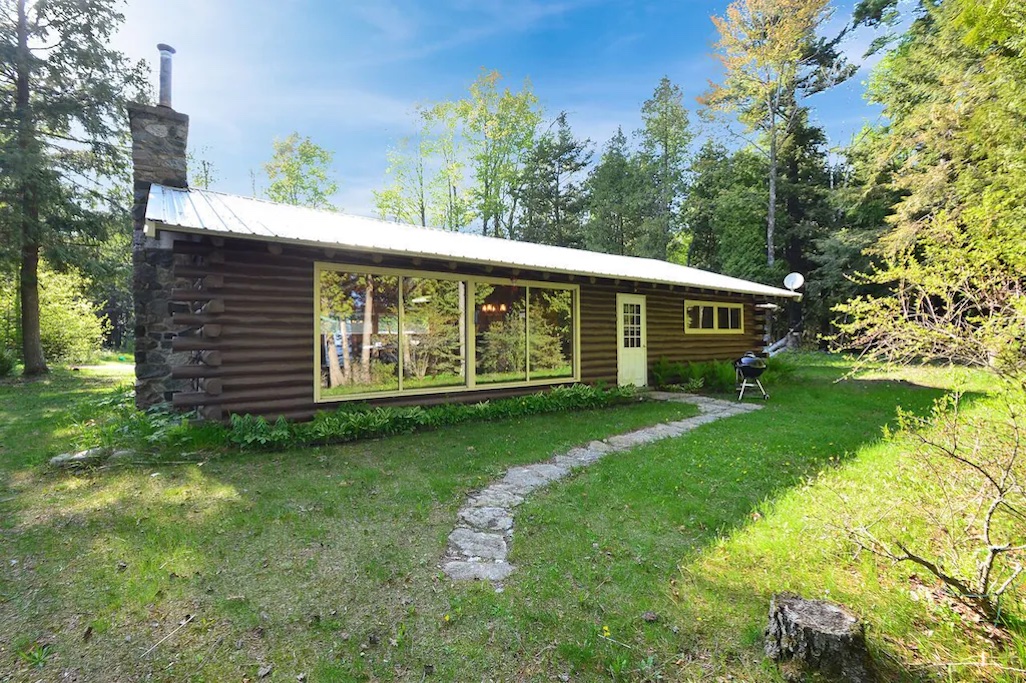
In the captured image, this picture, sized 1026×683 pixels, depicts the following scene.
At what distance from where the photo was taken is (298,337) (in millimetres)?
5988

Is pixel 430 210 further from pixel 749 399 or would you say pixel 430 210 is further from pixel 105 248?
pixel 749 399

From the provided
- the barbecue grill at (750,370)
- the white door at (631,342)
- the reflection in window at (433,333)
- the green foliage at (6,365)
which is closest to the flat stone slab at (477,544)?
the reflection in window at (433,333)

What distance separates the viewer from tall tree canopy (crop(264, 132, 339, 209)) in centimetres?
2272

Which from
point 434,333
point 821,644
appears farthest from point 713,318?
point 821,644

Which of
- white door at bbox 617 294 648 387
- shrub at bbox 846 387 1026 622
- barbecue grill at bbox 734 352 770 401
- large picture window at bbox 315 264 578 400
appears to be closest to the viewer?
shrub at bbox 846 387 1026 622

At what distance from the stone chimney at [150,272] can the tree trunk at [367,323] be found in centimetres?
271

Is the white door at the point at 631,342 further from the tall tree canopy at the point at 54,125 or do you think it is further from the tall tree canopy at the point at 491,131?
the tall tree canopy at the point at 491,131

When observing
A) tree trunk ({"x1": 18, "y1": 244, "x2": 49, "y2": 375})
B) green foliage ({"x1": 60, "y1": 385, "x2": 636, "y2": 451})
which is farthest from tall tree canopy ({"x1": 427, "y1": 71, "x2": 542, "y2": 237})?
green foliage ({"x1": 60, "y1": 385, "x2": 636, "y2": 451})

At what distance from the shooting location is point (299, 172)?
75.5 feet

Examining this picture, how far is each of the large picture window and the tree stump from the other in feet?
18.2

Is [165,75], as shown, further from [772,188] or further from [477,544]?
[772,188]

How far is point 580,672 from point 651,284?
29.4 ft

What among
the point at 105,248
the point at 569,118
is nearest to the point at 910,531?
the point at 105,248

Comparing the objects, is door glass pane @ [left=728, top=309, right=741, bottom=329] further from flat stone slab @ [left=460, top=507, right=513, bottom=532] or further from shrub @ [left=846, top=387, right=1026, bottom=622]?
flat stone slab @ [left=460, top=507, right=513, bottom=532]
